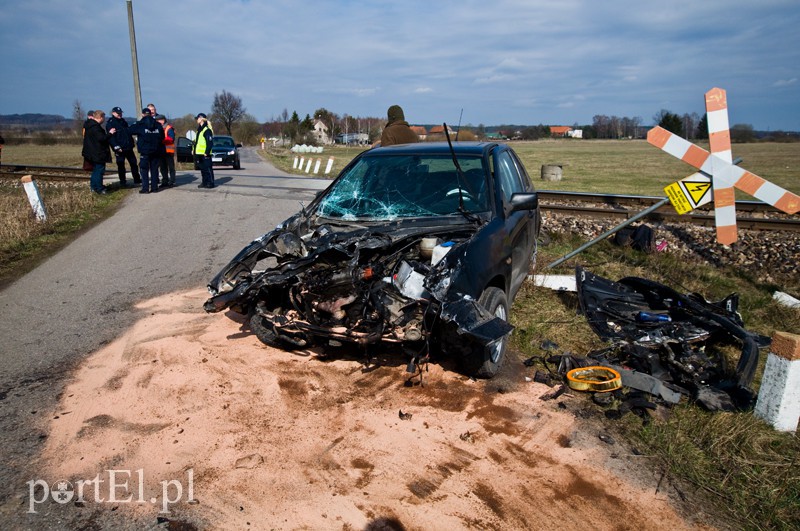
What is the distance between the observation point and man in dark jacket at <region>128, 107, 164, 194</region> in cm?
1241

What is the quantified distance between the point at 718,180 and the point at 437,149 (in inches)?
129

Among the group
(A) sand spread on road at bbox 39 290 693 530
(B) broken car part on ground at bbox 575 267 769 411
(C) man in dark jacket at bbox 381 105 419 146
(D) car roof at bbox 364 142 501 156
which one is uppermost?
(C) man in dark jacket at bbox 381 105 419 146

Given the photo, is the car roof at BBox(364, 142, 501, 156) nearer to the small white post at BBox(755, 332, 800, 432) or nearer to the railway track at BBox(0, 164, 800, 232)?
the small white post at BBox(755, 332, 800, 432)

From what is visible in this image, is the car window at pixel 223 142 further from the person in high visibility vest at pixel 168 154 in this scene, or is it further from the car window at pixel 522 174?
the car window at pixel 522 174

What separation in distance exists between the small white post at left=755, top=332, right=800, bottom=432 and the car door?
2.06m

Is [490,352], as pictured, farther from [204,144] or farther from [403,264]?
[204,144]

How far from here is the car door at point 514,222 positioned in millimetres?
5113

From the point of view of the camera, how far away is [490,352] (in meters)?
4.30

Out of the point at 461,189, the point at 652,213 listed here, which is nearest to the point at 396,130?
the point at 461,189

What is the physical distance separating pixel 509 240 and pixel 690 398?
1.91m

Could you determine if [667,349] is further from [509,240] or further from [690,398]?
[509,240]

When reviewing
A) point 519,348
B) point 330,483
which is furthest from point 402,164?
point 330,483

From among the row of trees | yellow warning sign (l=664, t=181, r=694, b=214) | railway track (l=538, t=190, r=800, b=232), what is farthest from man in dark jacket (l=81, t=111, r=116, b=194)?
the row of trees

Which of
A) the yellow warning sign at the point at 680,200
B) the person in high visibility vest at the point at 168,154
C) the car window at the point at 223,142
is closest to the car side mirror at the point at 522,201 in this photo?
the yellow warning sign at the point at 680,200
